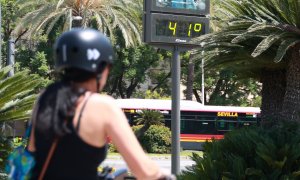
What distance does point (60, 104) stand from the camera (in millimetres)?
2828

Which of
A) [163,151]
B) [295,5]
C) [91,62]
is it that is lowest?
[163,151]

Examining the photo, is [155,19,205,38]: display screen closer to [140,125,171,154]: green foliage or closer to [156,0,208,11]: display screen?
[156,0,208,11]: display screen

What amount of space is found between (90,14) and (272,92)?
16.4 meters

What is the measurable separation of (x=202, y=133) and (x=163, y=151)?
2.31m

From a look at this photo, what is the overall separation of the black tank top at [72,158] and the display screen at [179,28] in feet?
21.6

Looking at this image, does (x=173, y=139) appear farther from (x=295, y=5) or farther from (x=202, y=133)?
(x=202, y=133)

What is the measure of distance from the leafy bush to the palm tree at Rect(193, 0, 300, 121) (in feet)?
3.14

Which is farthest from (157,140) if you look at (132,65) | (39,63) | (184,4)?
(184,4)

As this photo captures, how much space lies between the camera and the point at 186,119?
114ft

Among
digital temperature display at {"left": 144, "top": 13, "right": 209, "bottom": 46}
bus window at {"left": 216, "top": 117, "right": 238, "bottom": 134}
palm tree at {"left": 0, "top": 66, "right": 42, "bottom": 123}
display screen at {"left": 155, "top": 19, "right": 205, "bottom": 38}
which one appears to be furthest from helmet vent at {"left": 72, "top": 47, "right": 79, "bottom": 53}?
bus window at {"left": 216, "top": 117, "right": 238, "bottom": 134}

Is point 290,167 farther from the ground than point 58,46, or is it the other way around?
point 58,46

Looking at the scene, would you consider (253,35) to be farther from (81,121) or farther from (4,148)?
(81,121)

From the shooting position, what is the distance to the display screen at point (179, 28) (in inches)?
368

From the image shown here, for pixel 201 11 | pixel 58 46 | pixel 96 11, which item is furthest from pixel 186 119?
pixel 58 46
